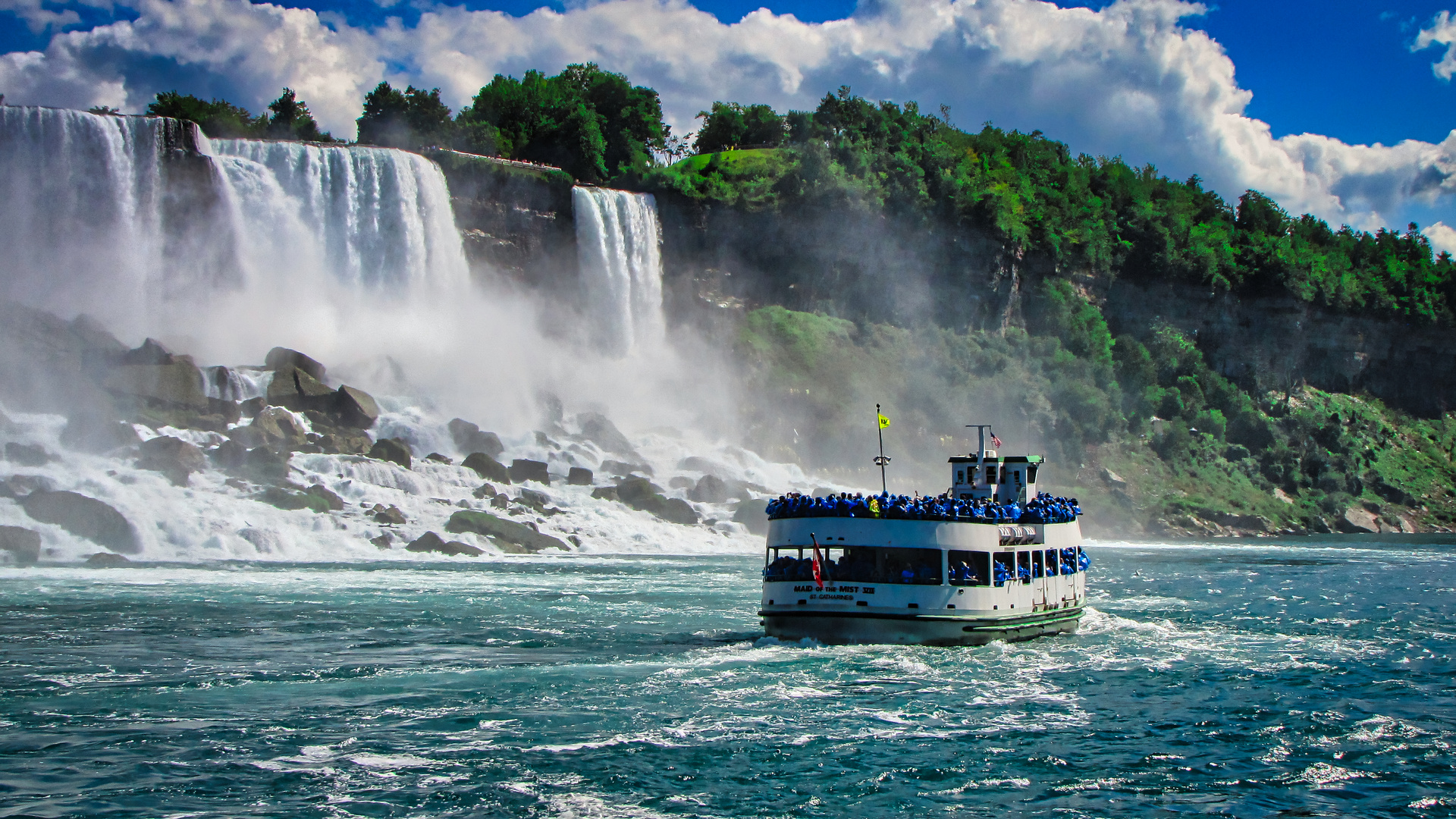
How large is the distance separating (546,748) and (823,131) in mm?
Result: 92936

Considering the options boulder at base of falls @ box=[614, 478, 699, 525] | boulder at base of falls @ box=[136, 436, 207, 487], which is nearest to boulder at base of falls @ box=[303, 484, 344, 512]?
boulder at base of falls @ box=[136, 436, 207, 487]

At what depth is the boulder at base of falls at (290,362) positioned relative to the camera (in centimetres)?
6191

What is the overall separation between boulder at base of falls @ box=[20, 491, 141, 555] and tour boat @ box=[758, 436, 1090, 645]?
1161 inches

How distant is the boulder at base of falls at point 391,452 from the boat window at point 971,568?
120 ft

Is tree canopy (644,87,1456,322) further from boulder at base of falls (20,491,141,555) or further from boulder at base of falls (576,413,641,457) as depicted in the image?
boulder at base of falls (20,491,141,555)

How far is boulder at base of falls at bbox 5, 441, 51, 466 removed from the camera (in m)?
50.2

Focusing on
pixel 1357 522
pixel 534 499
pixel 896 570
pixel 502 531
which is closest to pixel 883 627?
pixel 896 570

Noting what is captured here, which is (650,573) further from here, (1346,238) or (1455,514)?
(1346,238)

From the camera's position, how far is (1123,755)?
1819 cm

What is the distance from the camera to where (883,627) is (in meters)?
26.0

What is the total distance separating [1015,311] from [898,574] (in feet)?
278

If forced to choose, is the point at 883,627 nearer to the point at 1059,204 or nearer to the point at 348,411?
the point at 348,411

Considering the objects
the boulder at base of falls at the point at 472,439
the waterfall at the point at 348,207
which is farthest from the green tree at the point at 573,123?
the boulder at base of falls at the point at 472,439

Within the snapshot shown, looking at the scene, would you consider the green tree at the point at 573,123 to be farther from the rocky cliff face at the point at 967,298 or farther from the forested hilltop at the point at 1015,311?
the rocky cliff face at the point at 967,298
